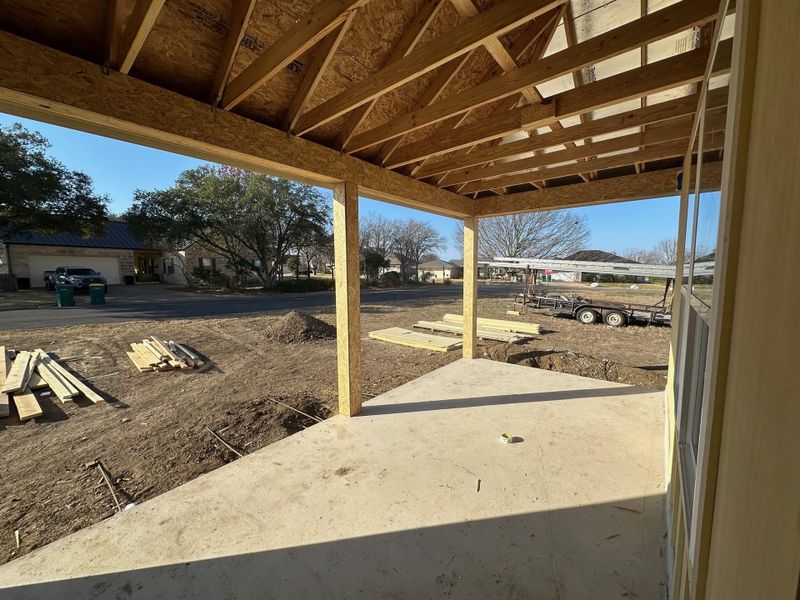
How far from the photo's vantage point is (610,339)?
977 centimetres

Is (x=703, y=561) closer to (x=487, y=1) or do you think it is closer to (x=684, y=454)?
(x=684, y=454)

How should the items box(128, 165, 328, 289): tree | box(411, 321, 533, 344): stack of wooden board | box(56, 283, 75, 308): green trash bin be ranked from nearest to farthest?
box(411, 321, 533, 344): stack of wooden board, box(56, 283, 75, 308): green trash bin, box(128, 165, 328, 289): tree

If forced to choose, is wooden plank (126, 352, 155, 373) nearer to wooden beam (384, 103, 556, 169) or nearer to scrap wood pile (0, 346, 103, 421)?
scrap wood pile (0, 346, 103, 421)

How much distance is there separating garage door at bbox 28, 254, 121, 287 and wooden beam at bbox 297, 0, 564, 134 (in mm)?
29691

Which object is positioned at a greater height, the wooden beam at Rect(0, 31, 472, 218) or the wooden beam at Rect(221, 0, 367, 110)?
the wooden beam at Rect(221, 0, 367, 110)

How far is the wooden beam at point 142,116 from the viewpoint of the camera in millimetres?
1914

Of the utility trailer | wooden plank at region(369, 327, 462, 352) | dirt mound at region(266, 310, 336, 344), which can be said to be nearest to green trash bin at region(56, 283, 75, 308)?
dirt mound at region(266, 310, 336, 344)

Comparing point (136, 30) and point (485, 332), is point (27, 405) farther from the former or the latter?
point (485, 332)

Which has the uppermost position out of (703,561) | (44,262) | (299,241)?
(299,241)

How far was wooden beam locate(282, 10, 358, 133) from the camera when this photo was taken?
2311 millimetres

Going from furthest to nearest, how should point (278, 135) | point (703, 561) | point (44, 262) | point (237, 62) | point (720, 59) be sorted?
point (44, 262) < point (278, 135) < point (237, 62) < point (720, 59) < point (703, 561)

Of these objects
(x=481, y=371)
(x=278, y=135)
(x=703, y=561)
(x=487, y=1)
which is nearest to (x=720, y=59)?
(x=487, y=1)

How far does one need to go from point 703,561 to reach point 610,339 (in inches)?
412

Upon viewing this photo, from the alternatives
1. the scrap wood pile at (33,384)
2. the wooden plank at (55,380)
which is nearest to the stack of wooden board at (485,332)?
the scrap wood pile at (33,384)
